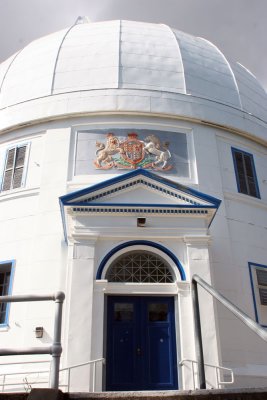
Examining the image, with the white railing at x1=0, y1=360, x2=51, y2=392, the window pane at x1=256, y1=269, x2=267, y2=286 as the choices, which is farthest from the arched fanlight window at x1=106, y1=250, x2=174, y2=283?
the window pane at x1=256, y1=269, x2=267, y2=286

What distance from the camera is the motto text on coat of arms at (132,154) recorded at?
1264cm

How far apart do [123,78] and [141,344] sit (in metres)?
8.62

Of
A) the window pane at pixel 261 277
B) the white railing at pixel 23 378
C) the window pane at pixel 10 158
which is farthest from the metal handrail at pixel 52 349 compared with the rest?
the window pane at pixel 10 158

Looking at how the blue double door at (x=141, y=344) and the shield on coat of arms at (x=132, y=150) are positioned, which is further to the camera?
the shield on coat of arms at (x=132, y=150)

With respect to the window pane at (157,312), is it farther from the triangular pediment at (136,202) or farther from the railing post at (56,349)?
the railing post at (56,349)

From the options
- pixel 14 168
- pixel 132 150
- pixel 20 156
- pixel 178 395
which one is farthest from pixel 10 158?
pixel 178 395

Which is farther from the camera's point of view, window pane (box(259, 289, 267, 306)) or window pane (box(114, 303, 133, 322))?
window pane (box(259, 289, 267, 306))

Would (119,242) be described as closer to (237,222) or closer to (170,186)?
(170,186)

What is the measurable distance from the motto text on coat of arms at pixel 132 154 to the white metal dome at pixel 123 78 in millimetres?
1167

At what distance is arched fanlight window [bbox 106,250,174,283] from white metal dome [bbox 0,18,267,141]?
5.24 metres

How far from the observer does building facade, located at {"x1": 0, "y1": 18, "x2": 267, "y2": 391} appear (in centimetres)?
952

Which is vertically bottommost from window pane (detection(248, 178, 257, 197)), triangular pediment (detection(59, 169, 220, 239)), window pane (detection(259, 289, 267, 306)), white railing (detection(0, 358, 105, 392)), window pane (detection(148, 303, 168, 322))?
white railing (detection(0, 358, 105, 392))

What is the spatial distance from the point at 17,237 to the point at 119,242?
3476 mm

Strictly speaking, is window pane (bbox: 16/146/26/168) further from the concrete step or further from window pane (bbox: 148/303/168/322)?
the concrete step
